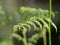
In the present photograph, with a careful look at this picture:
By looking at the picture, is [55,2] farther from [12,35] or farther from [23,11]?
[12,35]

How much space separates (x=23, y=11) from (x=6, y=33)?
7.6 inches

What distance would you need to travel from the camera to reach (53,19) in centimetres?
120

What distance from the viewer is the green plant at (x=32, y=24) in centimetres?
112

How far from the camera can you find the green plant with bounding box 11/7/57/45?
3.68 ft

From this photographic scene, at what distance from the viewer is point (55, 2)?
3.92 feet

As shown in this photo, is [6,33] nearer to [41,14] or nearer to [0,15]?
[0,15]

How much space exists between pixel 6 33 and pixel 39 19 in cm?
26

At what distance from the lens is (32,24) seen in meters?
1.15

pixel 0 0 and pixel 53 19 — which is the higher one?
pixel 0 0

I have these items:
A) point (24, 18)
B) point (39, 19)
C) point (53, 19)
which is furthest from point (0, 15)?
point (53, 19)

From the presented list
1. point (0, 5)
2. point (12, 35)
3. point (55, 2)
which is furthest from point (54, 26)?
point (0, 5)

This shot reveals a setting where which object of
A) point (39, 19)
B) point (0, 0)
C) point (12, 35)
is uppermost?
point (0, 0)

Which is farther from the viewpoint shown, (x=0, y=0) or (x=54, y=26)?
(x=54, y=26)

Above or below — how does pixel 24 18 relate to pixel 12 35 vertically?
above
